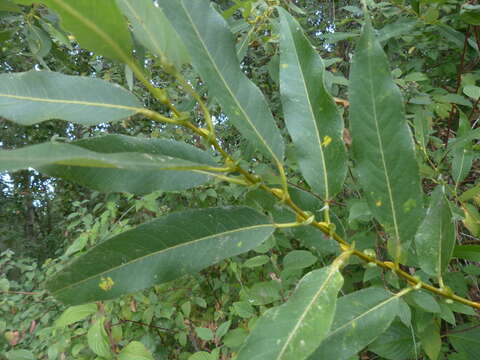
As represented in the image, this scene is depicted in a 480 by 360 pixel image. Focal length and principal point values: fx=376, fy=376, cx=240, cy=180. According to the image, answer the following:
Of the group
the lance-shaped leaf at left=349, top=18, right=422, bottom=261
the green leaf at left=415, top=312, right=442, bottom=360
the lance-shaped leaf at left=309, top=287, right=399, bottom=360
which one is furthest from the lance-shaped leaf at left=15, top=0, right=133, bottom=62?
the green leaf at left=415, top=312, right=442, bottom=360

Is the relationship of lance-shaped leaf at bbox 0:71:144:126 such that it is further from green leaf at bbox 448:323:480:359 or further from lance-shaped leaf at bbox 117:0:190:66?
green leaf at bbox 448:323:480:359

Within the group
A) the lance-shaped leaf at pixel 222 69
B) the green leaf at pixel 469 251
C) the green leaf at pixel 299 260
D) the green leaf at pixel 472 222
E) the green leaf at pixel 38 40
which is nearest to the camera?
the lance-shaped leaf at pixel 222 69

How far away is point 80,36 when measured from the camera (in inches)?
16.5

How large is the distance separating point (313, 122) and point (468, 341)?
95 cm

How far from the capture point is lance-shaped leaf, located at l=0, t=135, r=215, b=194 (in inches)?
12.6

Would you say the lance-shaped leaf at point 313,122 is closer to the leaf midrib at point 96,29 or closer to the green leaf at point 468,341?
the leaf midrib at point 96,29

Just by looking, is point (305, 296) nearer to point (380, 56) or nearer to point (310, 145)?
point (310, 145)

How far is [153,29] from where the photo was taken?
47 cm

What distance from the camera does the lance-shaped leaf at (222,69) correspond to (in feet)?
1.76

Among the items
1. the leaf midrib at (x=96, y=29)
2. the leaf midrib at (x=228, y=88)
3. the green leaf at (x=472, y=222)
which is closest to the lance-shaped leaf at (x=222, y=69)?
the leaf midrib at (x=228, y=88)

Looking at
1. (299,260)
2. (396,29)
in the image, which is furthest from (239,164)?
(396,29)

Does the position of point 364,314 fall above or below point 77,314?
above

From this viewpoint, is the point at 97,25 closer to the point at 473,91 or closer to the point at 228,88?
the point at 228,88

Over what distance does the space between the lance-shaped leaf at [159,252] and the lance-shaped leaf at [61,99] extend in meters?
0.16
